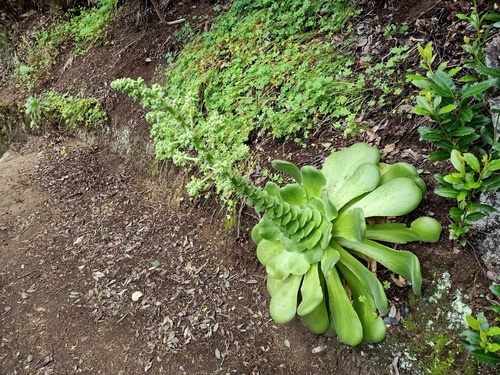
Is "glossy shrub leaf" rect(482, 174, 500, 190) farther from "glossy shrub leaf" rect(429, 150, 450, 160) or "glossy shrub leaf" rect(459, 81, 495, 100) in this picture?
"glossy shrub leaf" rect(459, 81, 495, 100)

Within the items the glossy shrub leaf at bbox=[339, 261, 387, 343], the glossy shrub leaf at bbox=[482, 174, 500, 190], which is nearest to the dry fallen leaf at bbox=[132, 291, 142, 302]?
the glossy shrub leaf at bbox=[339, 261, 387, 343]

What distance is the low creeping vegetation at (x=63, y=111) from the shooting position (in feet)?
15.5

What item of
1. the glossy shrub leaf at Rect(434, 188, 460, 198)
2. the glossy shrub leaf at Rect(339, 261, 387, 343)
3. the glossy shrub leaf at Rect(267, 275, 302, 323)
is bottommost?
the glossy shrub leaf at Rect(339, 261, 387, 343)

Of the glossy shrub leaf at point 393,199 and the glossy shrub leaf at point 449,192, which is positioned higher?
the glossy shrub leaf at point 449,192

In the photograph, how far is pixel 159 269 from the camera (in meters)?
3.07

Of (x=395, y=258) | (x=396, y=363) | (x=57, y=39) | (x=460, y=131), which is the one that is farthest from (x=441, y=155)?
(x=57, y=39)

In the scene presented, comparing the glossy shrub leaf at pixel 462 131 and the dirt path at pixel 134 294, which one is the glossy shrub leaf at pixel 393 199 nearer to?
the glossy shrub leaf at pixel 462 131

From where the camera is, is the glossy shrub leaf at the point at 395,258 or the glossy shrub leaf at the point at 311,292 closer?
the glossy shrub leaf at the point at 395,258

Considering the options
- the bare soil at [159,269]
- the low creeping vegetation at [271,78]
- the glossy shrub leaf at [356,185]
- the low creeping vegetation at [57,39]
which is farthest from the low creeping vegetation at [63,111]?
the glossy shrub leaf at [356,185]

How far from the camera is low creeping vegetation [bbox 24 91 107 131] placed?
472cm

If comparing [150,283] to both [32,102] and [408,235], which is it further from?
[32,102]

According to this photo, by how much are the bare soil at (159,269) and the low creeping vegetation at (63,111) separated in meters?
0.33

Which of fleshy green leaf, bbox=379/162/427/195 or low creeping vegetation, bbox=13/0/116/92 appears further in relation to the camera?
low creeping vegetation, bbox=13/0/116/92

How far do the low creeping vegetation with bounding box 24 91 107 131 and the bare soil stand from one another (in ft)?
1.10
